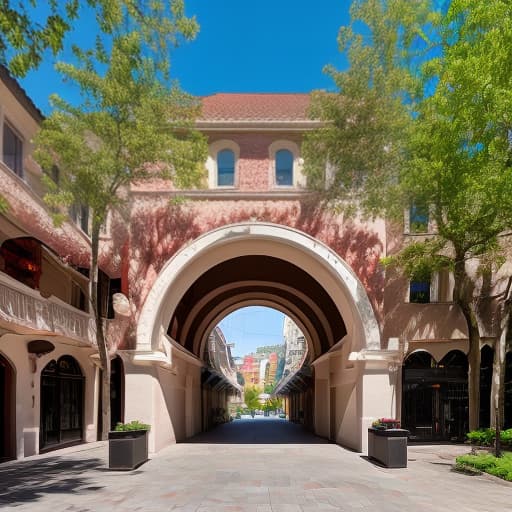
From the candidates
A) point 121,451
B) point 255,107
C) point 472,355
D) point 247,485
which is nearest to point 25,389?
point 121,451

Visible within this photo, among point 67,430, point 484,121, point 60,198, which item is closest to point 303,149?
point 484,121

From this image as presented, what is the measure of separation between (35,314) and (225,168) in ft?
28.5

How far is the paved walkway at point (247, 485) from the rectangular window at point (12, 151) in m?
8.31

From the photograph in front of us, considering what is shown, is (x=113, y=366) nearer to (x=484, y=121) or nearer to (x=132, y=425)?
(x=132, y=425)

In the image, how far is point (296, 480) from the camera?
12.1m

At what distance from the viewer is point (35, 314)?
568 inches

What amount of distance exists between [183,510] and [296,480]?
12.2 feet

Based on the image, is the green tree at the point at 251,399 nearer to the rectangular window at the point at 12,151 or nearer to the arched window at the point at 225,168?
the arched window at the point at 225,168

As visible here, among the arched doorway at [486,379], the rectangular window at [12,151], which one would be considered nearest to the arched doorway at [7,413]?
the rectangular window at [12,151]

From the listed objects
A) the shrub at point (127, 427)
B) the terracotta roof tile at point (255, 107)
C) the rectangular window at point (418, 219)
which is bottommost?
the shrub at point (127, 427)

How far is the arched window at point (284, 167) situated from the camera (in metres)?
19.9

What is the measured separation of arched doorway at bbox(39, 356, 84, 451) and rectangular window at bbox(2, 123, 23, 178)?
6.56 metres

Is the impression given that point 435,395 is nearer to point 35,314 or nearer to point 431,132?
point 431,132

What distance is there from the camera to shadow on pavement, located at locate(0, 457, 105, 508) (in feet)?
33.7
